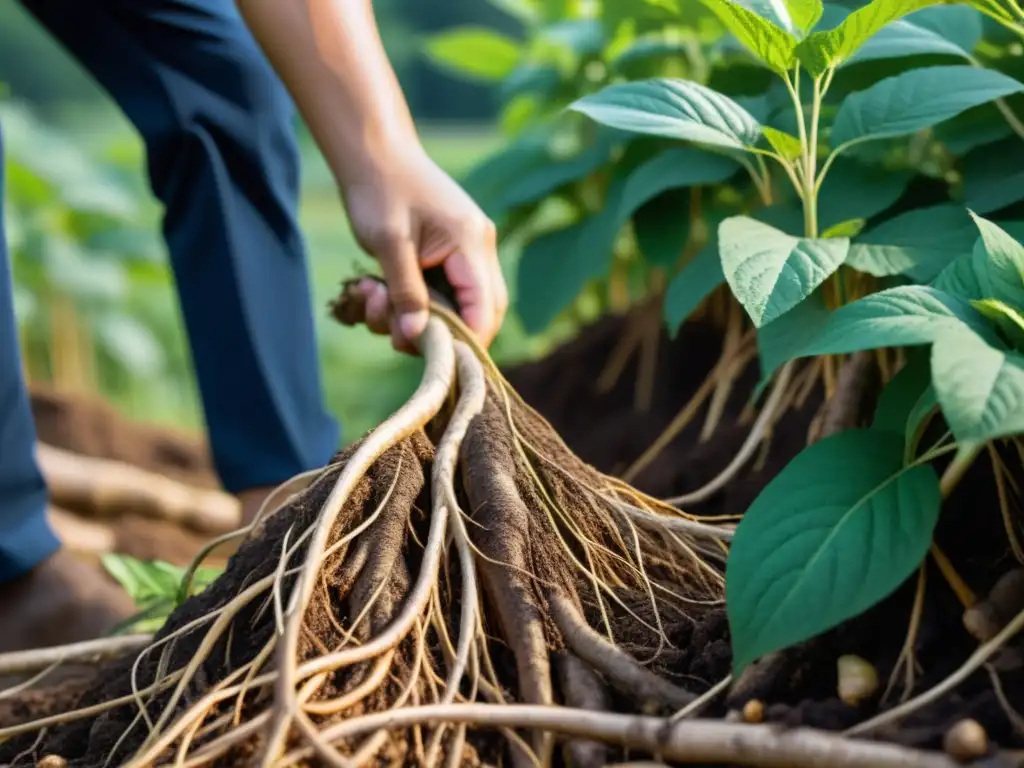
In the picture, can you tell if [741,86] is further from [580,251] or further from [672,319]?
[672,319]

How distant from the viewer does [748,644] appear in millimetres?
673

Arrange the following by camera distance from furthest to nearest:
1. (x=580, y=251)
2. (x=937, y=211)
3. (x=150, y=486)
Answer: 1. (x=150, y=486)
2. (x=580, y=251)
3. (x=937, y=211)

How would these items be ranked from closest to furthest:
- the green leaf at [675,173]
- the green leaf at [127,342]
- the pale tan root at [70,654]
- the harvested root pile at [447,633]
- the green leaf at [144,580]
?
the harvested root pile at [447,633], the pale tan root at [70,654], the green leaf at [144,580], the green leaf at [675,173], the green leaf at [127,342]

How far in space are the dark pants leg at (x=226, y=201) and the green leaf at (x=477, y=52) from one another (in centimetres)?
77

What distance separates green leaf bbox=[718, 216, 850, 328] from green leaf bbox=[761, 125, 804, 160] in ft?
0.28

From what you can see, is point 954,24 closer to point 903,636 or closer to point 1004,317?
point 1004,317

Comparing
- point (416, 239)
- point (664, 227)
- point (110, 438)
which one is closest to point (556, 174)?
point (664, 227)

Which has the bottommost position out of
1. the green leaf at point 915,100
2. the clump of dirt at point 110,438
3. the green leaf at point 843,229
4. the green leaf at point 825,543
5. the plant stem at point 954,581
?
the clump of dirt at point 110,438

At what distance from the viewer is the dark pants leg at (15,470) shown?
52.7 inches

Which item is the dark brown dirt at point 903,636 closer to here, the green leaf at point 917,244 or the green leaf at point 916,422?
the green leaf at point 916,422

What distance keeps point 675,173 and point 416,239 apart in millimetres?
359

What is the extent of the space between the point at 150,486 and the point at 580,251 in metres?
1.14

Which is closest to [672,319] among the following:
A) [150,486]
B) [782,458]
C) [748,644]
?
[782,458]

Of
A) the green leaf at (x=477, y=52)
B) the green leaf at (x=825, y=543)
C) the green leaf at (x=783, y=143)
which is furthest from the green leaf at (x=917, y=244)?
the green leaf at (x=477, y=52)
